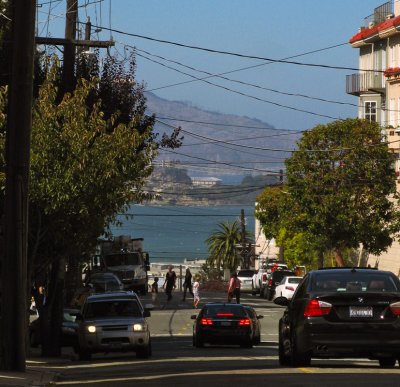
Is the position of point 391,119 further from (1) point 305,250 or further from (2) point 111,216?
(2) point 111,216

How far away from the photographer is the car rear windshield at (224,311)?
36.0 meters

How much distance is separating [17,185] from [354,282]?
18.9 feet

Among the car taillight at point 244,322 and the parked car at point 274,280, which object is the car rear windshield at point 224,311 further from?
the parked car at point 274,280

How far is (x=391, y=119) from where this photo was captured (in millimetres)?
81438

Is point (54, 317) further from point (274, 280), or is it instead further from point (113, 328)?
point (274, 280)

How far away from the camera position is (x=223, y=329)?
35.6m

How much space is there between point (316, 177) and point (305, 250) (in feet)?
66.6

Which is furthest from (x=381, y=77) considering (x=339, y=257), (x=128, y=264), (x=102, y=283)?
(x=102, y=283)

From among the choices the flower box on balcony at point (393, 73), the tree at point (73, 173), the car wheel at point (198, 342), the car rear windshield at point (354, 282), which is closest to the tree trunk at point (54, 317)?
the tree at point (73, 173)

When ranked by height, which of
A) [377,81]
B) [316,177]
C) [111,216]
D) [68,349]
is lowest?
[68,349]

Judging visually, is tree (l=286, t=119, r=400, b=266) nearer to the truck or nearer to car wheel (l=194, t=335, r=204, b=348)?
the truck

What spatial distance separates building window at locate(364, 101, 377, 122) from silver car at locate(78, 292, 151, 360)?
58.2 m

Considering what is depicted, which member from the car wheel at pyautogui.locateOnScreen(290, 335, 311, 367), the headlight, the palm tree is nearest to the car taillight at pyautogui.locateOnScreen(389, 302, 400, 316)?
the car wheel at pyautogui.locateOnScreen(290, 335, 311, 367)

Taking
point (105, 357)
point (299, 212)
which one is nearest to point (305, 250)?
point (299, 212)
